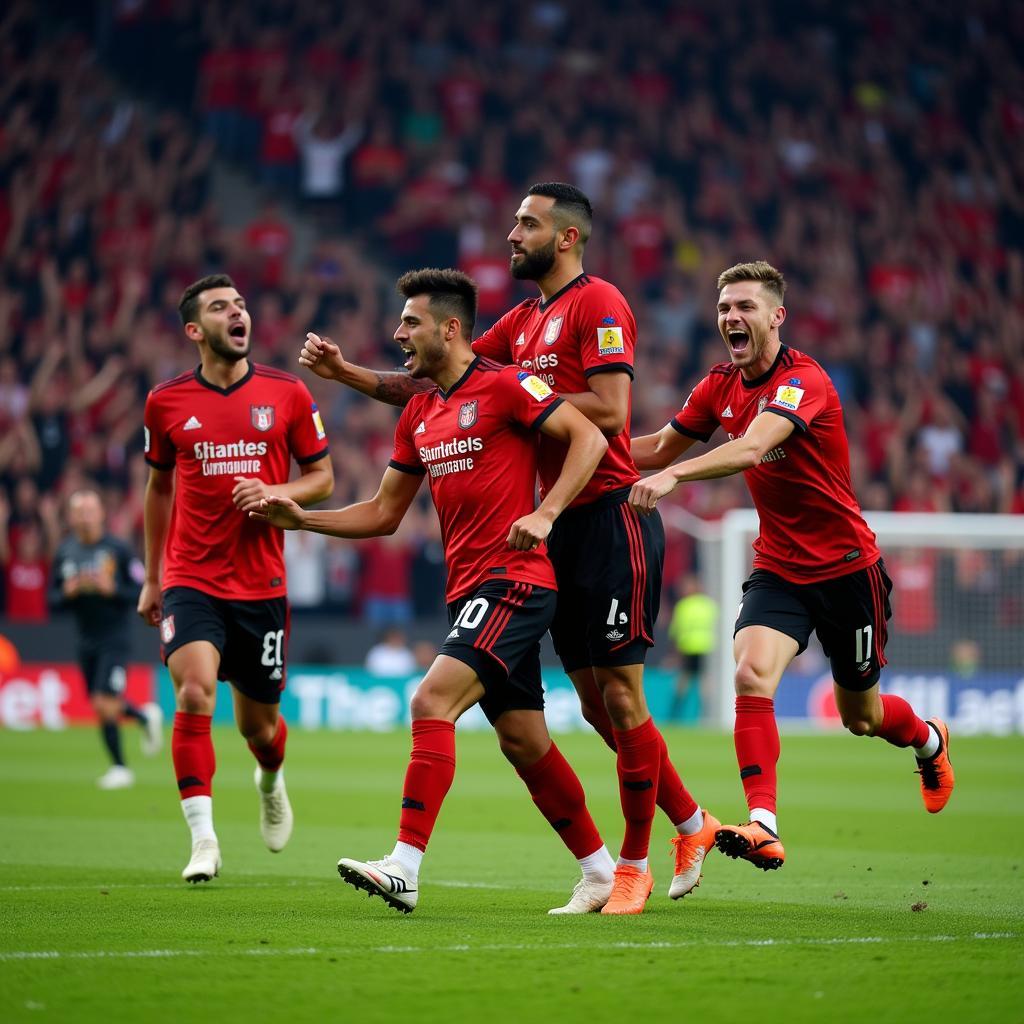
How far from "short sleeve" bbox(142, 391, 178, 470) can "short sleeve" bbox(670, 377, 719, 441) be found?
250 cm

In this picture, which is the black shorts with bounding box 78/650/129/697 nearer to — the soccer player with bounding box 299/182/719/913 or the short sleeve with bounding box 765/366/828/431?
the soccer player with bounding box 299/182/719/913

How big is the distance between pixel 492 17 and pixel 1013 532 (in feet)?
44.2

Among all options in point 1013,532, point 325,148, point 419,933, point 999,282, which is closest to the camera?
point 419,933

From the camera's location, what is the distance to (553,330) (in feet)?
23.7

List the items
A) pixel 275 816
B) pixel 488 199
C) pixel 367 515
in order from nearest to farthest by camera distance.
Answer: pixel 367 515, pixel 275 816, pixel 488 199

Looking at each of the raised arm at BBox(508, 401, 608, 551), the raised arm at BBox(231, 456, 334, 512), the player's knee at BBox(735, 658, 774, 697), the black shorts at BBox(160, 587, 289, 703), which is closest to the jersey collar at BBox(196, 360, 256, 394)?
the raised arm at BBox(231, 456, 334, 512)

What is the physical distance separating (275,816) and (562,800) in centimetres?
270

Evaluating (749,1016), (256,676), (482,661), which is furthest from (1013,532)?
(749,1016)

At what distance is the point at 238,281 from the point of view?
2611cm

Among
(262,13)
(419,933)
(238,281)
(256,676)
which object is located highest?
(262,13)

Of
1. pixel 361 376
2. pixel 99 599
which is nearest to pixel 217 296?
pixel 361 376

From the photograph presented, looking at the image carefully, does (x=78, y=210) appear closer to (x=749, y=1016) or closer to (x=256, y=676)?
(x=256, y=676)

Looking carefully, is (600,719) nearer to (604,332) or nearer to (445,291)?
(604,332)

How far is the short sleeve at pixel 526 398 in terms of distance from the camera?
6.75 metres
